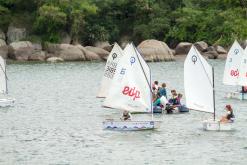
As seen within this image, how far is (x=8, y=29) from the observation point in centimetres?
11894

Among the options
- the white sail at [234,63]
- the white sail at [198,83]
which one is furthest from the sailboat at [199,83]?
the white sail at [234,63]

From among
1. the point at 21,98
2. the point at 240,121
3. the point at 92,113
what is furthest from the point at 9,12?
the point at 240,121

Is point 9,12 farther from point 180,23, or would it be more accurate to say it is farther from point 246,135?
point 246,135

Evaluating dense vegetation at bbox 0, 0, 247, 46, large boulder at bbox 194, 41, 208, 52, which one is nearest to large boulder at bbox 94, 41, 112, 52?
dense vegetation at bbox 0, 0, 247, 46

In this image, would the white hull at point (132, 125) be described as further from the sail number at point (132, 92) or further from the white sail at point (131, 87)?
the sail number at point (132, 92)

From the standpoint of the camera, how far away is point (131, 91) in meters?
45.9

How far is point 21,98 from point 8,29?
176 feet

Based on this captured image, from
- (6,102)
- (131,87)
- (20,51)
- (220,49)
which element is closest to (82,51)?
(20,51)

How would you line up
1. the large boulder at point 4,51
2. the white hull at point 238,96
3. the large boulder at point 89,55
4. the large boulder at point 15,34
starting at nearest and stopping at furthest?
1. the white hull at point 238,96
2. the large boulder at point 4,51
3. the large boulder at point 89,55
4. the large boulder at point 15,34

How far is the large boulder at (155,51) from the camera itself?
355 feet

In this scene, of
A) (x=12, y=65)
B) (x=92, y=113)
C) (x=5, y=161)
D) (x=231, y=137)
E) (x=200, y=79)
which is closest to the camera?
(x=5, y=161)

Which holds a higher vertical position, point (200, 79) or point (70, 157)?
point (200, 79)

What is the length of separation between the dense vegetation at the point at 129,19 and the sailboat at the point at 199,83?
65.9 metres

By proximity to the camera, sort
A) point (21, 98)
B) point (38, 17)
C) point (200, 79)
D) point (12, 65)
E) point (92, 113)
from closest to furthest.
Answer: point (200, 79) < point (92, 113) < point (21, 98) < point (12, 65) < point (38, 17)
